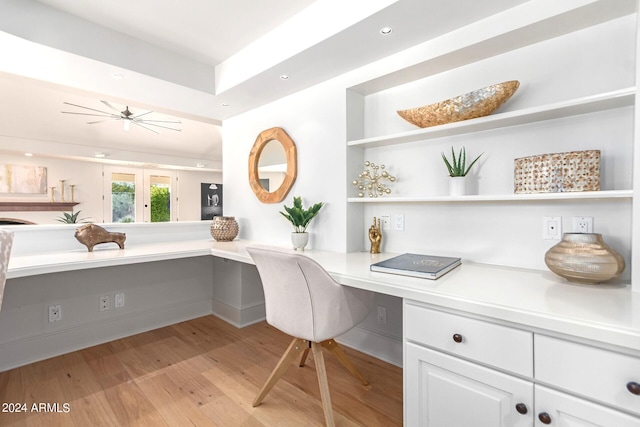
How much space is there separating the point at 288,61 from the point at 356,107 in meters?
0.55

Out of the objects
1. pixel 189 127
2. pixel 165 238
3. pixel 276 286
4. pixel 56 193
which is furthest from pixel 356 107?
pixel 56 193

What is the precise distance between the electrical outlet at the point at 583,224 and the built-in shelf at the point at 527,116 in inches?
18.9

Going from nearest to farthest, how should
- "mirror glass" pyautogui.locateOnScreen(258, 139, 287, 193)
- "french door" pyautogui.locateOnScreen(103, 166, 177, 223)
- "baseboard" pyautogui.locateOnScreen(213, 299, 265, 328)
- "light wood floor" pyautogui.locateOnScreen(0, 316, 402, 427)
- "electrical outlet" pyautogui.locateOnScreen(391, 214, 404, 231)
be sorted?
1. "light wood floor" pyautogui.locateOnScreen(0, 316, 402, 427)
2. "electrical outlet" pyautogui.locateOnScreen(391, 214, 404, 231)
3. "mirror glass" pyautogui.locateOnScreen(258, 139, 287, 193)
4. "baseboard" pyautogui.locateOnScreen(213, 299, 265, 328)
5. "french door" pyautogui.locateOnScreen(103, 166, 177, 223)

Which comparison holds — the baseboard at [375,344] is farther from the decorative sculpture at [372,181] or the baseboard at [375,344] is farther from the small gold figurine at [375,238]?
the decorative sculpture at [372,181]

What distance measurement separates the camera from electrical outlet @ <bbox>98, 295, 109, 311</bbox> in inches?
97.8

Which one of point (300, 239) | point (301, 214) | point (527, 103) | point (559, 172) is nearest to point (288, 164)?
point (301, 214)

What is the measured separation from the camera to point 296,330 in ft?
5.12

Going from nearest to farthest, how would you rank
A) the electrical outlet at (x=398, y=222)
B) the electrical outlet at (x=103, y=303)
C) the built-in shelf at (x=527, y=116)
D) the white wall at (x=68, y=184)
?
the built-in shelf at (x=527, y=116) < the electrical outlet at (x=398, y=222) < the electrical outlet at (x=103, y=303) < the white wall at (x=68, y=184)

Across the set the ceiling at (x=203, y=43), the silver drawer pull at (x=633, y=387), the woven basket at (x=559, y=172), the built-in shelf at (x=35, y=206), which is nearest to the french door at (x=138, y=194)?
the built-in shelf at (x=35, y=206)

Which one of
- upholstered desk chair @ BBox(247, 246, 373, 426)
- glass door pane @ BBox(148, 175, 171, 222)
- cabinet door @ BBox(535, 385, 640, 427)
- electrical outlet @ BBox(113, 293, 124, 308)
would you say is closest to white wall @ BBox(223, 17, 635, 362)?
upholstered desk chair @ BBox(247, 246, 373, 426)

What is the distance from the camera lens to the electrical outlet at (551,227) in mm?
1494

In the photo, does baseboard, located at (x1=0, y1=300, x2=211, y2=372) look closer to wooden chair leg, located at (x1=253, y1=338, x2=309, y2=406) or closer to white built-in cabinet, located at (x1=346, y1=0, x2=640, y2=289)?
wooden chair leg, located at (x1=253, y1=338, x2=309, y2=406)

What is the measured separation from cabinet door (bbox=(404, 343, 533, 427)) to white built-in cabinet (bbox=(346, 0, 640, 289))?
73 centimetres

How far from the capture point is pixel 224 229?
2.83m
